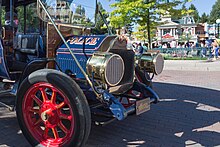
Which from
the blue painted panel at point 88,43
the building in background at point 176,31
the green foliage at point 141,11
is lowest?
the blue painted panel at point 88,43

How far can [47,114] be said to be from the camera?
3.48 meters

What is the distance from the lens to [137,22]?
64.6ft

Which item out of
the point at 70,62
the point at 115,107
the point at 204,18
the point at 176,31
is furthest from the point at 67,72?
the point at 204,18

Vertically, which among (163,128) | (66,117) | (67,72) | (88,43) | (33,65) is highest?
(88,43)

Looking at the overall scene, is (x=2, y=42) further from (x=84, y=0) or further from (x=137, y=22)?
(x=137, y=22)

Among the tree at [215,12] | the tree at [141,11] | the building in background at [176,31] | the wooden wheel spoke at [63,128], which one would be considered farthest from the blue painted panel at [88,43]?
the tree at [215,12]

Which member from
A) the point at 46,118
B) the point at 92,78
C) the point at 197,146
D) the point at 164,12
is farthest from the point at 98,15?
the point at 164,12

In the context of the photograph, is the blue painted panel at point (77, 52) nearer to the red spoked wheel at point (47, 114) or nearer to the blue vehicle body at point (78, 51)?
the blue vehicle body at point (78, 51)

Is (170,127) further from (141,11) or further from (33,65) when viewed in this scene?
(141,11)

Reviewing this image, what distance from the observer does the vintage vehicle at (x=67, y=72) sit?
130 inches

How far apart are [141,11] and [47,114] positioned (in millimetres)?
16378

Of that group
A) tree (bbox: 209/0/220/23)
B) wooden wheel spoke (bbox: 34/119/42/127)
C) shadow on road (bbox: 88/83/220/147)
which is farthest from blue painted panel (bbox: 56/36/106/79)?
tree (bbox: 209/0/220/23)

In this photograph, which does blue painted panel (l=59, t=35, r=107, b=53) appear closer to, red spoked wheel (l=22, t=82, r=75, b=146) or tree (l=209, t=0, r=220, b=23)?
red spoked wheel (l=22, t=82, r=75, b=146)

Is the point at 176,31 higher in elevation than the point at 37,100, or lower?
higher
